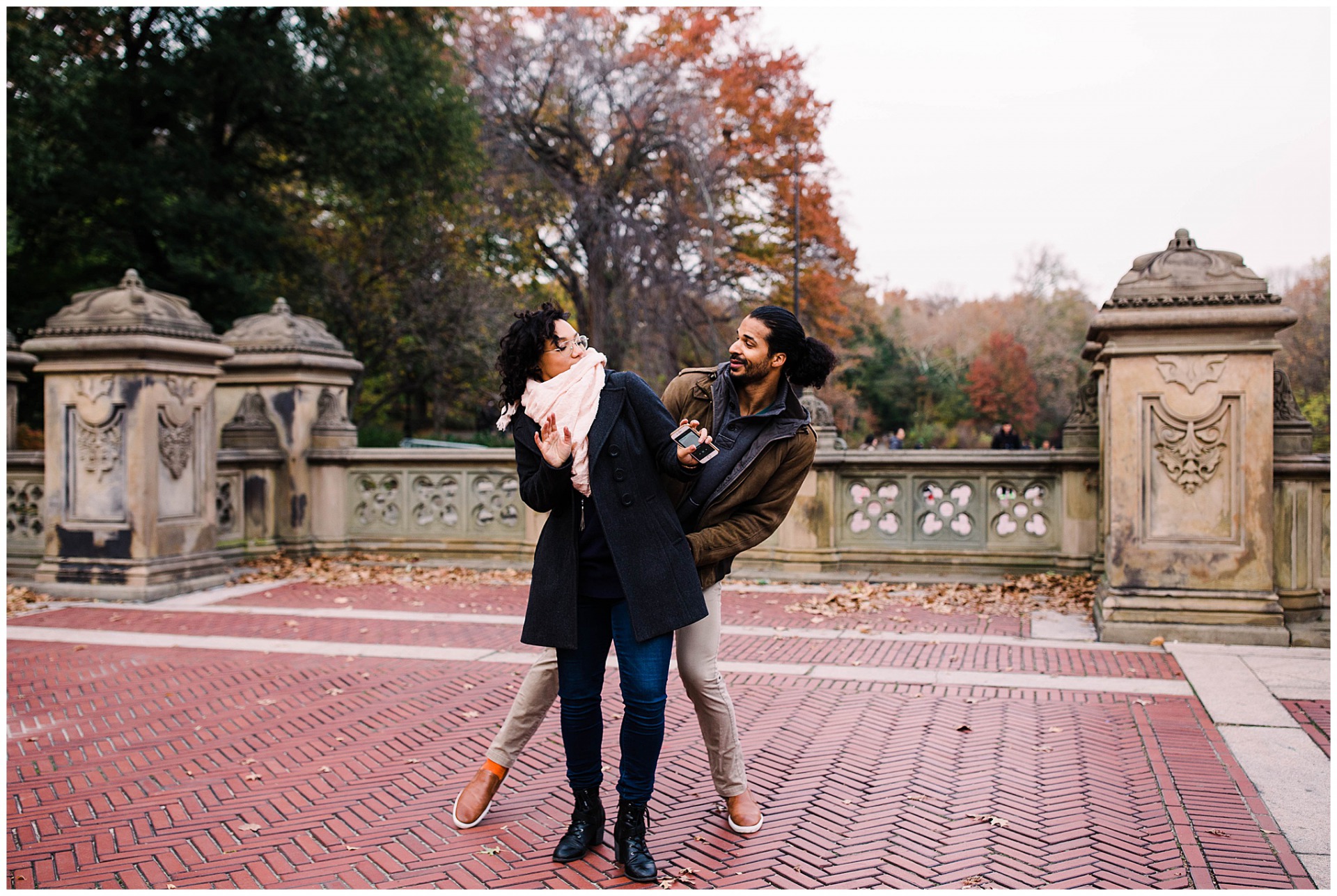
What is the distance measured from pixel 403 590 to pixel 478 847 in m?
6.49

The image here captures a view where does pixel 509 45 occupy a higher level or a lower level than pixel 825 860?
higher

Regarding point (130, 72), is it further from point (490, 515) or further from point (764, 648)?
point (764, 648)

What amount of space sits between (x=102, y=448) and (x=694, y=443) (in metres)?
7.99

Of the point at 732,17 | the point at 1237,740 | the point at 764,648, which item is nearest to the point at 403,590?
the point at 764,648

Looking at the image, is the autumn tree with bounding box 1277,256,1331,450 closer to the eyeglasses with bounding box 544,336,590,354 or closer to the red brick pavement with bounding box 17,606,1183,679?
the red brick pavement with bounding box 17,606,1183,679

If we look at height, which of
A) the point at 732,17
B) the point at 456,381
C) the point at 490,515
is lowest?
the point at 490,515

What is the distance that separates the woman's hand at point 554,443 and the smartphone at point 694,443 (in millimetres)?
373

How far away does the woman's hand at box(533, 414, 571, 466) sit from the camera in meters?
3.46

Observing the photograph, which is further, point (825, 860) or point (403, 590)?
point (403, 590)

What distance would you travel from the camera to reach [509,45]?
976 inches

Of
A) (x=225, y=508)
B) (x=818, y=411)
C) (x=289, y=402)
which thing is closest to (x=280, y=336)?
(x=289, y=402)

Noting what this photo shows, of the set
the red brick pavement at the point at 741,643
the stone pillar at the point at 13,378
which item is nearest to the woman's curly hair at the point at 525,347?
the red brick pavement at the point at 741,643

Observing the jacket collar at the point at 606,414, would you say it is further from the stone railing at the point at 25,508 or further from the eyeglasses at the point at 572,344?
the stone railing at the point at 25,508

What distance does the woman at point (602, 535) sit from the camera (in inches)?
137
